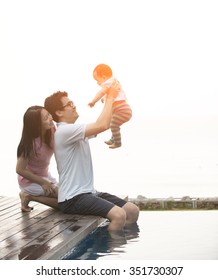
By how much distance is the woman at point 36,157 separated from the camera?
477 centimetres

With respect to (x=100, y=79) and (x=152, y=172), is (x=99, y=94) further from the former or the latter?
(x=152, y=172)

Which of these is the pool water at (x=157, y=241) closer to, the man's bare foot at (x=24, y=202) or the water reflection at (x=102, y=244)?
the water reflection at (x=102, y=244)

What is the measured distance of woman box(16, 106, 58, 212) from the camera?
4.77m

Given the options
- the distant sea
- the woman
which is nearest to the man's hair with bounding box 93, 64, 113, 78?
the woman

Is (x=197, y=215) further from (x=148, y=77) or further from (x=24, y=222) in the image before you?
(x=148, y=77)

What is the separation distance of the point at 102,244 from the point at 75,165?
2.03 ft

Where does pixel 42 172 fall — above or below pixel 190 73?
below

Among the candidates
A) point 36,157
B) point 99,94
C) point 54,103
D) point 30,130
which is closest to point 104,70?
point 99,94

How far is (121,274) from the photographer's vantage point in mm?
3559

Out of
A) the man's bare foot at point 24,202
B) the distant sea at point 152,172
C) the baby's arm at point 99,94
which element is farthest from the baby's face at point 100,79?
the distant sea at point 152,172

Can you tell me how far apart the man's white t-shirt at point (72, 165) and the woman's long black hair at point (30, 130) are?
208 mm

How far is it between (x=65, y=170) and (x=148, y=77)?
11.2ft

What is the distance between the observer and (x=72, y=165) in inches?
183

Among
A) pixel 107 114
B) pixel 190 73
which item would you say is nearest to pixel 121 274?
pixel 107 114
